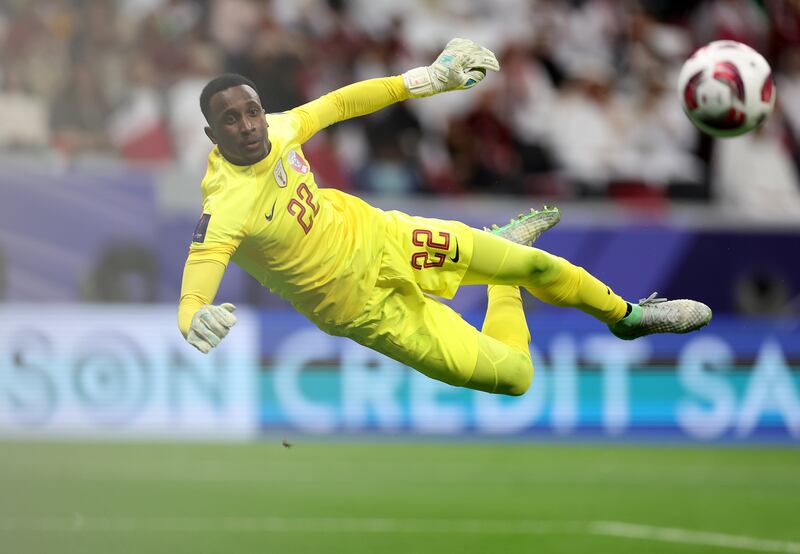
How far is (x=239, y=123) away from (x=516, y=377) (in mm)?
2193

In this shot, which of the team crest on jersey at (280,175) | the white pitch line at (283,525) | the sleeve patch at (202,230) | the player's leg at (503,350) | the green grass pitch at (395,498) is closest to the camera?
the sleeve patch at (202,230)

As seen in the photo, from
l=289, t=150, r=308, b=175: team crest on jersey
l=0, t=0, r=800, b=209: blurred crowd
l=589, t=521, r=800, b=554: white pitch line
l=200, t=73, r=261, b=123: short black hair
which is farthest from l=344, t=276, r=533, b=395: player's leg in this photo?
l=0, t=0, r=800, b=209: blurred crowd

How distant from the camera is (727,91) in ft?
27.8

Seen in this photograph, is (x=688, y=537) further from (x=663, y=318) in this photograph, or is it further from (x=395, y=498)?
(x=395, y=498)

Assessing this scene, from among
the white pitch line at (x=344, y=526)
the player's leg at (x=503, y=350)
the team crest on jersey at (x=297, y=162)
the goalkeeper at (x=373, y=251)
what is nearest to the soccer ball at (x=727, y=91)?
the goalkeeper at (x=373, y=251)

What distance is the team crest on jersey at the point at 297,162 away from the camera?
25.0 feet

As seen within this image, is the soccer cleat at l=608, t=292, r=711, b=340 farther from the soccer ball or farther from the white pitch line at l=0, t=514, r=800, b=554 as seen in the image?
the white pitch line at l=0, t=514, r=800, b=554

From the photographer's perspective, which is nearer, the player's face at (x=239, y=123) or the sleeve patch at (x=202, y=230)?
the sleeve patch at (x=202, y=230)

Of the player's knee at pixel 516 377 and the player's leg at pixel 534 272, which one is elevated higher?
the player's leg at pixel 534 272

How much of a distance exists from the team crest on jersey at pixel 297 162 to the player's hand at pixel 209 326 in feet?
4.17

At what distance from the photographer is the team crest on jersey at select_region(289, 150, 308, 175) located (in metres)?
7.61

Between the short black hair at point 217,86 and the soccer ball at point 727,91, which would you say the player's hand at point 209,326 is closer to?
the short black hair at point 217,86

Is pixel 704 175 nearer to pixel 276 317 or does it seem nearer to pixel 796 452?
pixel 796 452

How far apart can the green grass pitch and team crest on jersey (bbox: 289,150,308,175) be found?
9.87ft
